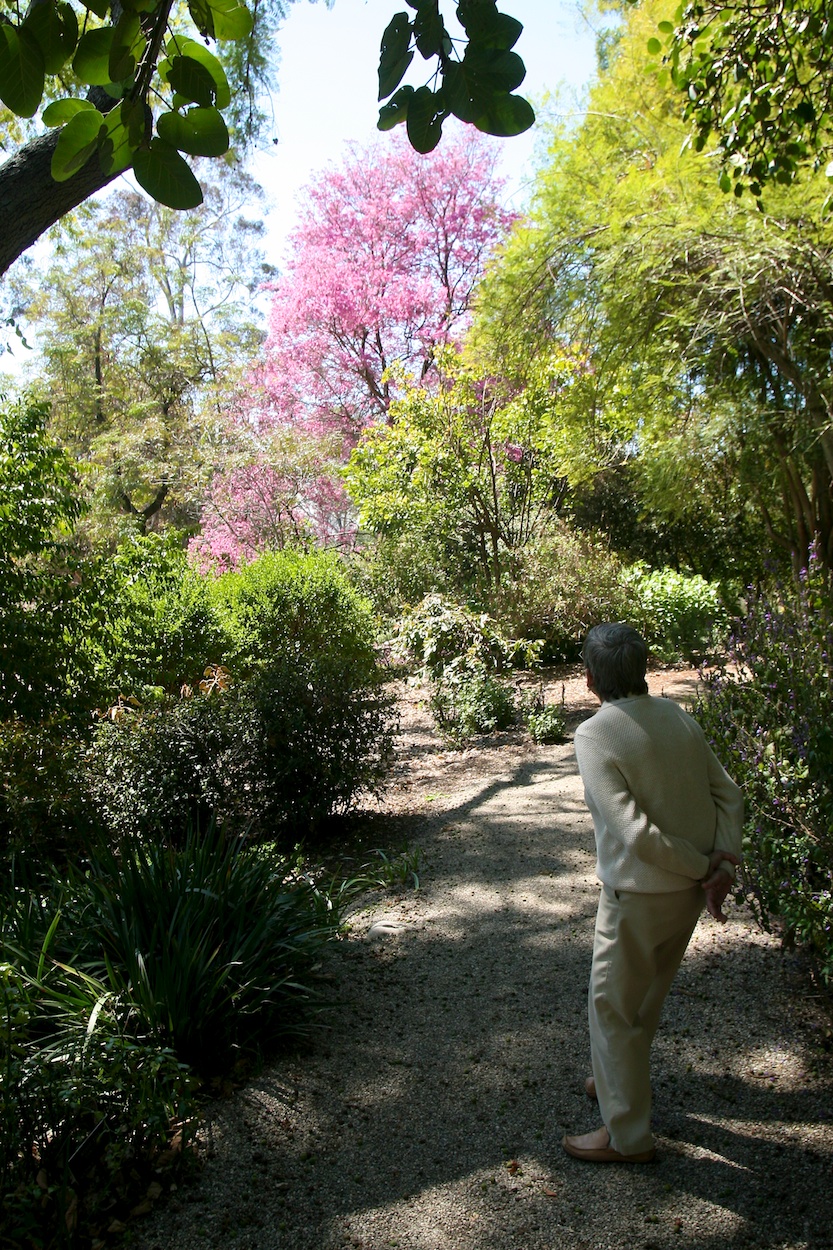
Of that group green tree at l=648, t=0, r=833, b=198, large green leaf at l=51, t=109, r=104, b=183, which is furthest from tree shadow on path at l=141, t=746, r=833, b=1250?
green tree at l=648, t=0, r=833, b=198

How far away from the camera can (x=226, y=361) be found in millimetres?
22141

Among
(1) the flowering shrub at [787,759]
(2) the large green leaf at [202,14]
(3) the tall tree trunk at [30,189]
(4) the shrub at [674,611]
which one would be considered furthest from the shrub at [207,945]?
(4) the shrub at [674,611]

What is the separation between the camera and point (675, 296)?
327 inches

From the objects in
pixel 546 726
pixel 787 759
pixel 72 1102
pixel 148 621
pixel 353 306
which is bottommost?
pixel 72 1102

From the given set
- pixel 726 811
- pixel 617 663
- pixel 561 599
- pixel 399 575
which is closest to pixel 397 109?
pixel 617 663

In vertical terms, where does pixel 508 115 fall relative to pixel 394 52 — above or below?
below

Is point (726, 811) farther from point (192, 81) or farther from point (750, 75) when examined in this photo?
point (750, 75)

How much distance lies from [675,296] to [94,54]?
24.2 feet

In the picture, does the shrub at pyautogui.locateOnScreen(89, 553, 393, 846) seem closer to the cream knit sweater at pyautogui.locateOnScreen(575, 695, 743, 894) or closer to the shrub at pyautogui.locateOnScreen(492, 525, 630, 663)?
the cream knit sweater at pyautogui.locateOnScreen(575, 695, 743, 894)

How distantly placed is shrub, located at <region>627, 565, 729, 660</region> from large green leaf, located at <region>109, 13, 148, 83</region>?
918cm

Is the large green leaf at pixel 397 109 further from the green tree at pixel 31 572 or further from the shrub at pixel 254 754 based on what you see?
the green tree at pixel 31 572

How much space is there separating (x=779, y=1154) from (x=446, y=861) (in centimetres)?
301

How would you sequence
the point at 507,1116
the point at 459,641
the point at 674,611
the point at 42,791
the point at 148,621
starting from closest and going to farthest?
1. the point at 507,1116
2. the point at 42,791
3. the point at 148,621
4. the point at 459,641
5. the point at 674,611

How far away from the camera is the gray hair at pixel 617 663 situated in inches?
96.6
